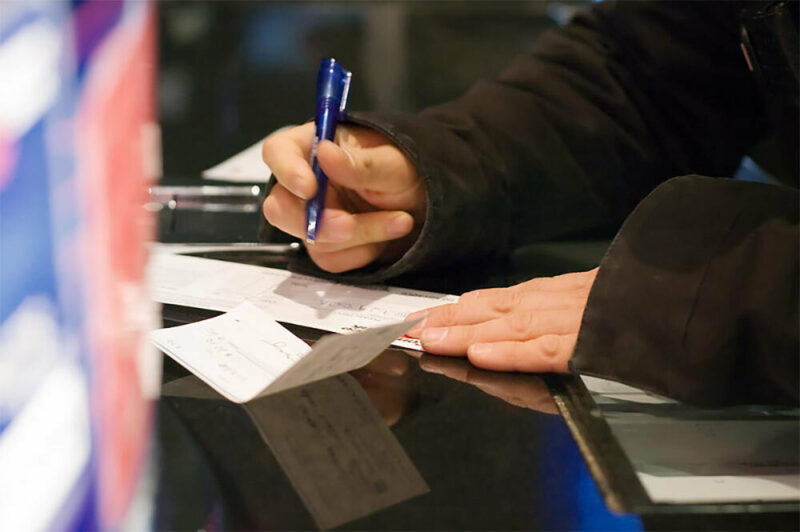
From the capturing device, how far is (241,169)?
108cm

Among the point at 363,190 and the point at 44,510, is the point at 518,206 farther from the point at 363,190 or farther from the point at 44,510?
the point at 44,510

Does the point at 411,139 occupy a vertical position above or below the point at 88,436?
above

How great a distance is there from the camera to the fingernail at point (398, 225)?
28.6 inches

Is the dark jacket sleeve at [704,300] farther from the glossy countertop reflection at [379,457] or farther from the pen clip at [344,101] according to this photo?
the pen clip at [344,101]

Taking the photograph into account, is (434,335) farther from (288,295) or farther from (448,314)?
(288,295)

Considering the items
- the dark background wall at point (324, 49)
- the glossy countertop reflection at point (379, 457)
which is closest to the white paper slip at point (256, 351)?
the glossy countertop reflection at point (379, 457)

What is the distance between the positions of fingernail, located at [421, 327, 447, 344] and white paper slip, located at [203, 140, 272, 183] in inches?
16.8

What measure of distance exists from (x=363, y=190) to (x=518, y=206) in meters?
0.15

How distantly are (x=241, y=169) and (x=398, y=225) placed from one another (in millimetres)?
404

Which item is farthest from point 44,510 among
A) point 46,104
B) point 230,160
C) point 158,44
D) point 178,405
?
point 158,44

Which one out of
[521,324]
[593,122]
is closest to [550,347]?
[521,324]

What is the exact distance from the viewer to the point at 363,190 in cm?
74

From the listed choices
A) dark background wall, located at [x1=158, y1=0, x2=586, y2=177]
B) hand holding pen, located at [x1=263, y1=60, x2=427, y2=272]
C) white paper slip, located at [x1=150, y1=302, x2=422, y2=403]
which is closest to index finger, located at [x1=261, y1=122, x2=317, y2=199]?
hand holding pen, located at [x1=263, y1=60, x2=427, y2=272]

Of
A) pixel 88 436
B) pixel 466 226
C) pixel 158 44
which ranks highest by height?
pixel 158 44
